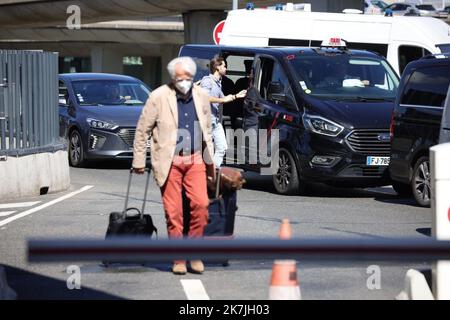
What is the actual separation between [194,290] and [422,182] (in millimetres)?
6583

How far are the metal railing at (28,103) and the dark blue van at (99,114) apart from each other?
299cm

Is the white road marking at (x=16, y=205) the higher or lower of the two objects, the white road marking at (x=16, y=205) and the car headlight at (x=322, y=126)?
the lower

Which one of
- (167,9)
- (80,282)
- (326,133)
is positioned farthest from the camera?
(167,9)

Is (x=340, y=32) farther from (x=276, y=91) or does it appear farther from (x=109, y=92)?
(x=276, y=91)

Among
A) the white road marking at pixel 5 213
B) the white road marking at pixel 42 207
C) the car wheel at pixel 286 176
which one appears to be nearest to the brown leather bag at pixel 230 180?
the white road marking at pixel 42 207

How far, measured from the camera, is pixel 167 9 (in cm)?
4981

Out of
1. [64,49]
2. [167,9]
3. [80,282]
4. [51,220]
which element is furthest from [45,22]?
[80,282]

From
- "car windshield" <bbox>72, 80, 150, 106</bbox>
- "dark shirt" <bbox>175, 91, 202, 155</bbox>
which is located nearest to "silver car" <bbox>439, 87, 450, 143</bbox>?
"dark shirt" <bbox>175, 91, 202, 155</bbox>

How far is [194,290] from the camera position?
28.6ft

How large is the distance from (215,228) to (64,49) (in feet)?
234

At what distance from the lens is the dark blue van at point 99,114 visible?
2016 cm

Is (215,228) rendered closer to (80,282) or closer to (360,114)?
(80,282)

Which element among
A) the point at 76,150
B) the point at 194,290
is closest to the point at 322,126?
the point at 76,150

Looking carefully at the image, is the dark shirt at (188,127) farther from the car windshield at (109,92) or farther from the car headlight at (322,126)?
the car windshield at (109,92)
